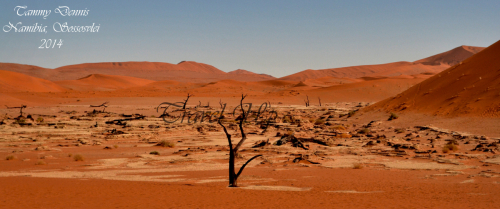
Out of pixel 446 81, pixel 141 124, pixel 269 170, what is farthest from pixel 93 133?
pixel 446 81

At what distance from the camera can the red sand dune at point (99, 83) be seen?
383 ft

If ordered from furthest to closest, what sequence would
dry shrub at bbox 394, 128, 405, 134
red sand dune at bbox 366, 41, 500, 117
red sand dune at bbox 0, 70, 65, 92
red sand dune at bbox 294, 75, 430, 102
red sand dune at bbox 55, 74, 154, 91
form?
red sand dune at bbox 55, 74, 154, 91 → red sand dune at bbox 0, 70, 65, 92 → red sand dune at bbox 294, 75, 430, 102 → red sand dune at bbox 366, 41, 500, 117 → dry shrub at bbox 394, 128, 405, 134

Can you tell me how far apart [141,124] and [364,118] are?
1651 centimetres

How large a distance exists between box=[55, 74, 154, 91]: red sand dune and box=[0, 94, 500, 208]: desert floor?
94581 millimetres

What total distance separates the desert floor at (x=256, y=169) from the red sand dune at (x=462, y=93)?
6.34 feet

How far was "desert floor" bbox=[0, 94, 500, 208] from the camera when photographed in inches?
348

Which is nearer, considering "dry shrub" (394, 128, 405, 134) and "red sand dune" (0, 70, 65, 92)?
"dry shrub" (394, 128, 405, 134)

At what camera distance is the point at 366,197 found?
912cm

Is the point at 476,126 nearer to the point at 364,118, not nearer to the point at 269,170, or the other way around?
the point at 364,118

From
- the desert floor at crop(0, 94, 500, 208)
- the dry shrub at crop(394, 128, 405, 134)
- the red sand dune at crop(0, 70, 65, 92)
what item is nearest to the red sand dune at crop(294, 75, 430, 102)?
the desert floor at crop(0, 94, 500, 208)

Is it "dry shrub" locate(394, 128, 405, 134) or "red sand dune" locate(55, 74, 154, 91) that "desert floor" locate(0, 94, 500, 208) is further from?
"red sand dune" locate(55, 74, 154, 91)

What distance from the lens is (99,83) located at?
128625 millimetres

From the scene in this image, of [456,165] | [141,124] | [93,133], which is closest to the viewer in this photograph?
[456,165]

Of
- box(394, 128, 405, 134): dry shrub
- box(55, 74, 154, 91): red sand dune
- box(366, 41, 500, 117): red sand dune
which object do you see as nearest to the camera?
box(394, 128, 405, 134): dry shrub
